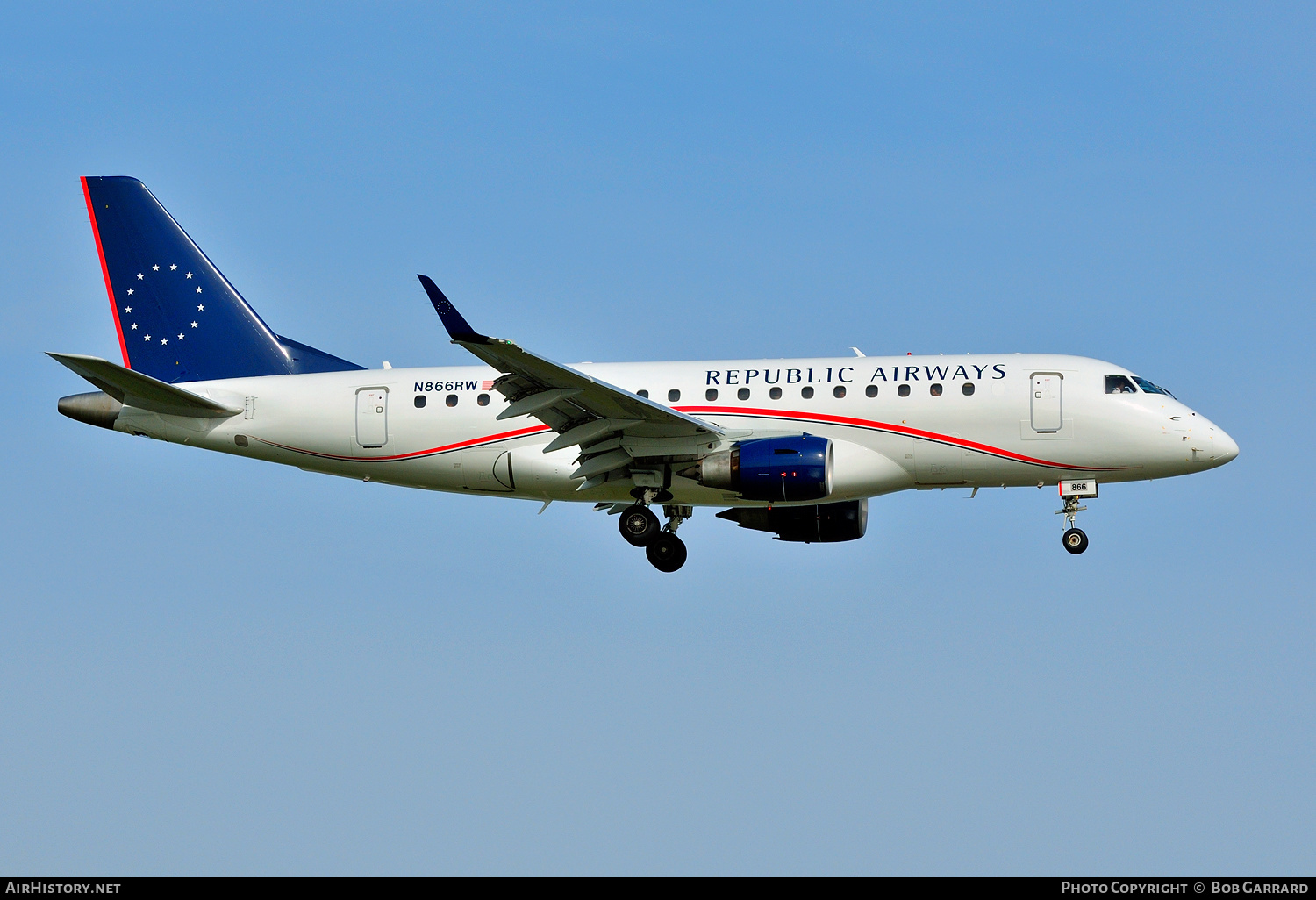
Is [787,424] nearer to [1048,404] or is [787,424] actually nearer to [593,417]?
[593,417]

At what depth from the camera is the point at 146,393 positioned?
125 feet

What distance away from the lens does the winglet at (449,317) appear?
30.2 meters

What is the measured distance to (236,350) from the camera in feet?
133

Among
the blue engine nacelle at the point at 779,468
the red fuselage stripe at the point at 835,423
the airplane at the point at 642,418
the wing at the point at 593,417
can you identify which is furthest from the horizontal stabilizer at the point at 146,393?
the blue engine nacelle at the point at 779,468

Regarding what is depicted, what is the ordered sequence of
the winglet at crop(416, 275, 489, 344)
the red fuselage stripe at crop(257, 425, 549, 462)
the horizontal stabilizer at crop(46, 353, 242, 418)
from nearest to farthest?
the winglet at crop(416, 275, 489, 344) → the horizontal stabilizer at crop(46, 353, 242, 418) → the red fuselage stripe at crop(257, 425, 549, 462)

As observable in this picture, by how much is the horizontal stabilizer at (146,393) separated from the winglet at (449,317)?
9.53 meters

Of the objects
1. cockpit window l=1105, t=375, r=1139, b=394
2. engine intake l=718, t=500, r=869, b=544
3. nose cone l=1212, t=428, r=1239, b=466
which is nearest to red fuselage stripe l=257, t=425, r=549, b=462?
engine intake l=718, t=500, r=869, b=544

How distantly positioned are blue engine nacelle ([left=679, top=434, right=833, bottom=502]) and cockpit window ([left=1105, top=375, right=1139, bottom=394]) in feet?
21.7

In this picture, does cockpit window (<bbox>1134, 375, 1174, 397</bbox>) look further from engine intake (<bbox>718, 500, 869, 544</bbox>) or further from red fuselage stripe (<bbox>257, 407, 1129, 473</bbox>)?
engine intake (<bbox>718, 500, 869, 544</bbox>)

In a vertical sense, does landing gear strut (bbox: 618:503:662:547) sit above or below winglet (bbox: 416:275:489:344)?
below

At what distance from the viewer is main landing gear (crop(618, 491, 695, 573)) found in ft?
126

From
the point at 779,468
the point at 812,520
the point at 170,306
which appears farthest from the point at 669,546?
the point at 170,306

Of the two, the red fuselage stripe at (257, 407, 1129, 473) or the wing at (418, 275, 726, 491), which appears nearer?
the wing at (418, 275, 726, 491)

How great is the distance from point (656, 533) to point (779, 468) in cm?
517
